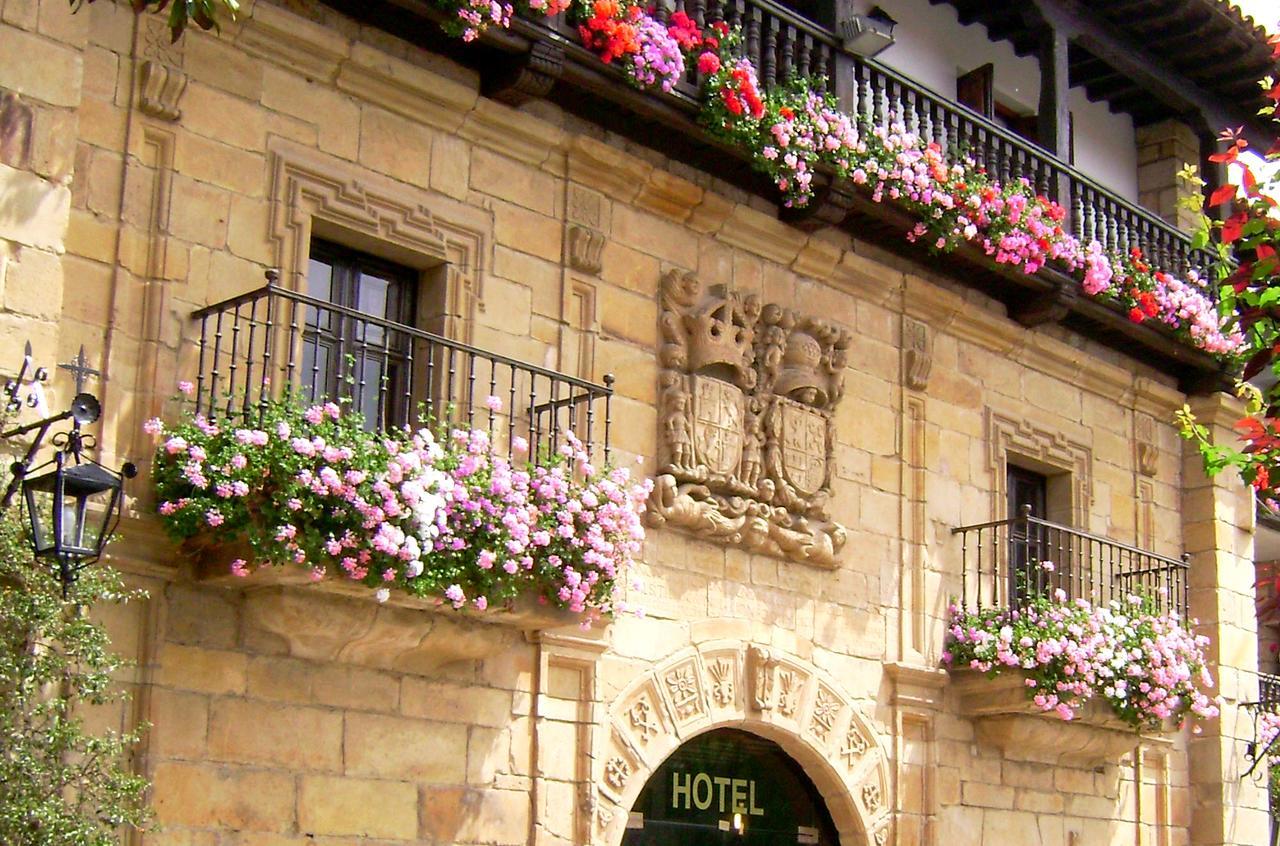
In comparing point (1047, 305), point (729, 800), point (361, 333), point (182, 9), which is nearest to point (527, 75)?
point (361, 333)

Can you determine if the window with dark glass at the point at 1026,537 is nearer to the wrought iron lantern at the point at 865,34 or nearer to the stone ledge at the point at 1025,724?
the stone ledge at the point at 1025,724

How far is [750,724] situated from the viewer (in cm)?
1062

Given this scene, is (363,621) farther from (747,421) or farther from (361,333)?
(747,421)

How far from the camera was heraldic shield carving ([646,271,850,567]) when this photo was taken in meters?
10.5

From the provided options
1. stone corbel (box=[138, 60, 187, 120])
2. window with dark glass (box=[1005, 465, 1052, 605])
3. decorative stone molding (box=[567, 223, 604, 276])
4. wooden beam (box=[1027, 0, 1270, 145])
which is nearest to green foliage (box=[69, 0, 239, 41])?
stone corbel (box=[138, 60, 187, 120])

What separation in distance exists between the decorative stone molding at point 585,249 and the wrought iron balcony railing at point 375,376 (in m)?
0.74

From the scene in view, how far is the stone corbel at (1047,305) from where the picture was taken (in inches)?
497

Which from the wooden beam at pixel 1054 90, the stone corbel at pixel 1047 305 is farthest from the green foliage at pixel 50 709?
the wooden beam at pixel 1054 90

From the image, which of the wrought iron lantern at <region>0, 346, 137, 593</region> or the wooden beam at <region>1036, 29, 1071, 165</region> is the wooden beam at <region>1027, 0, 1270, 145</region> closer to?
the wooden beam at <region>1036, 29, 1071, 165</region>

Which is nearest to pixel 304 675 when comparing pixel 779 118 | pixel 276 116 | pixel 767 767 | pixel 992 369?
pixel 276 116

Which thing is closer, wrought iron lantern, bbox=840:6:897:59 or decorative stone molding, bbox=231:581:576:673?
decorative stone molding, bbox=231:581:576:673

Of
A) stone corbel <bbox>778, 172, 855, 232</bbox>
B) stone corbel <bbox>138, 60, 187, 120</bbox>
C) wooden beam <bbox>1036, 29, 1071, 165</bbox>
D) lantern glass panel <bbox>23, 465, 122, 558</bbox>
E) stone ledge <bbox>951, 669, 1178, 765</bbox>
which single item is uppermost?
wooden beam <bbox>1036, 29, 1071, 165</bbox>

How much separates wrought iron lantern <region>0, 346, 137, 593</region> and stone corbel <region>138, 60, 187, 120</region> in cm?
164

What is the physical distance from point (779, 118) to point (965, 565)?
3.33 meters
